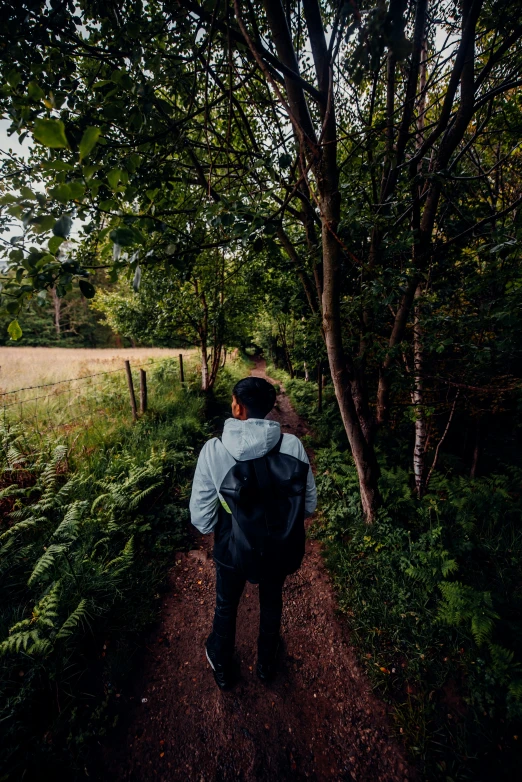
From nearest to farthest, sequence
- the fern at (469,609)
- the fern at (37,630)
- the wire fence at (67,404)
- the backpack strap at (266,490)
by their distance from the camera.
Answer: the backpack strap at (266,490) < the fern at (37,630) < the fern at (469,609) < the wire fence at (67,404)

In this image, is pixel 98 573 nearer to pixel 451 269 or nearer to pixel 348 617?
pixel 348 617

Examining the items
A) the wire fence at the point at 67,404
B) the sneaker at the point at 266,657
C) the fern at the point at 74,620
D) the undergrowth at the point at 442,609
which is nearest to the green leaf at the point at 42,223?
the fern at the point at 74,620

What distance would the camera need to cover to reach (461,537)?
3.73 metres

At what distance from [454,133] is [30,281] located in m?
3.91

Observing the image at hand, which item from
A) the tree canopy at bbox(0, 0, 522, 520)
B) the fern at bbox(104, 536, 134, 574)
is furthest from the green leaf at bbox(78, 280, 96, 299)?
the fern at bbox(104, 536, 134, 574)

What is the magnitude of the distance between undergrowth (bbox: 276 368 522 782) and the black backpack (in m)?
1.92

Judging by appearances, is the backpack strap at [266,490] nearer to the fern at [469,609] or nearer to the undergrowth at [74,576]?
the undergrowth at [74,576]

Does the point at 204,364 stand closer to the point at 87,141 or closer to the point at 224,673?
the point at 224,673

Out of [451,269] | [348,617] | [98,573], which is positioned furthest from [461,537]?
[98,573]

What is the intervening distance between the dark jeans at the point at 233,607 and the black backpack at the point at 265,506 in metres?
0.38

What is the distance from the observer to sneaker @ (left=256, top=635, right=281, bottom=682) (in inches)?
103

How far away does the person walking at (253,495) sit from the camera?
6.57ft

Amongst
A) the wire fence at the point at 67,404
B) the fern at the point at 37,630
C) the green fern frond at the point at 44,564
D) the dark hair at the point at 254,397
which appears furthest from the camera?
the wire fence at the point at 67,404

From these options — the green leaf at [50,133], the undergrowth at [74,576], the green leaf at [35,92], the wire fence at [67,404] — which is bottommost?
the undergrowth at [74,576]
